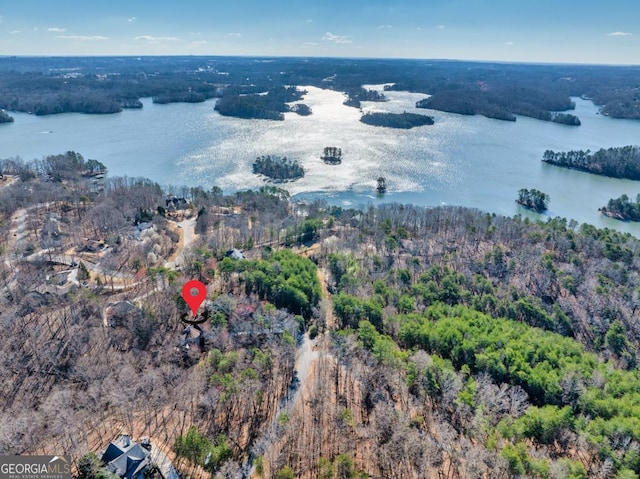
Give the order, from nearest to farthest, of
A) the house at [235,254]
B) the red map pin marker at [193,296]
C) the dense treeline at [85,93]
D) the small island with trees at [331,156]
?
the red map pin marker at [193,296] < the house at [235,254] < the small island with trees at [331,156] < the dense treeline at [85,93]

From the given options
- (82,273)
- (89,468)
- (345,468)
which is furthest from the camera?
(82,273)

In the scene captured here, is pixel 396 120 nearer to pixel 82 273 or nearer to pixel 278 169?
pixel 278 169

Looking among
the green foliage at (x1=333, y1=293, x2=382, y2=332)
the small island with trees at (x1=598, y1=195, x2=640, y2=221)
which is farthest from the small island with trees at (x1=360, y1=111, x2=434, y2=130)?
the green foliage at (x1=333, y1=293, x2=382, y2=332)

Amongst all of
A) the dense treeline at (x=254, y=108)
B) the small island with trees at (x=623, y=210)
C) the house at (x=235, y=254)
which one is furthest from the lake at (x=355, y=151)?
the house at (x=235, y=254)

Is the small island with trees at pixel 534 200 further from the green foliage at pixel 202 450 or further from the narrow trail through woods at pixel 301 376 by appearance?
the green foliage at pixel 202 450

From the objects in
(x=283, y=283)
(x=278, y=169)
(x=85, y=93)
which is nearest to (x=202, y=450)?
(x=283, y=283)

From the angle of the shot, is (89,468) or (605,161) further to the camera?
(605,161)
